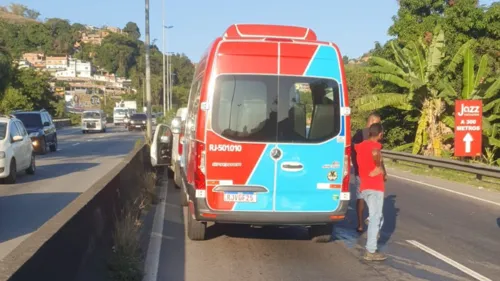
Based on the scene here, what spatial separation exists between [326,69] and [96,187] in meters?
3.23

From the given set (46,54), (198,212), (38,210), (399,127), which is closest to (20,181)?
(38,210)

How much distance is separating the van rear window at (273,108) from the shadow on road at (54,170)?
32.2ft

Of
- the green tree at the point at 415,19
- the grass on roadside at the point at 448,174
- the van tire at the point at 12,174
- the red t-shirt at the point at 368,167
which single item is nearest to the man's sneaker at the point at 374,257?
the red t-shirt at the point at 368,167

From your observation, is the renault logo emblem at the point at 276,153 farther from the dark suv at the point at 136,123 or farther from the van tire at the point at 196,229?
the dark suv at the point at 136,123

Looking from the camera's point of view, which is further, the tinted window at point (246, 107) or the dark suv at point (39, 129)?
the dark suv at point (39, 129)

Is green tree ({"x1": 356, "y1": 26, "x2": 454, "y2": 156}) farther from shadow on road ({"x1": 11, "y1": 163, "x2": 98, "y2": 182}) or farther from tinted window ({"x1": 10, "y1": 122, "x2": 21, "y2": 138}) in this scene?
tinted window ({"x1": 10, "y1": 122, "x2": 21, "y2": 138})

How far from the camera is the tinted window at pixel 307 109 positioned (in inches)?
316

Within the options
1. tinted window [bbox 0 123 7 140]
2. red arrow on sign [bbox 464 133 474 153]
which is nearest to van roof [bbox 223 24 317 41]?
tinted window [bbox 0 123 7 140]

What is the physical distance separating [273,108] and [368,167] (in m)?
1.46

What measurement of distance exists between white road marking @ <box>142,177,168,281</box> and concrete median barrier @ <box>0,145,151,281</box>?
0.58m

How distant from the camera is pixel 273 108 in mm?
8031

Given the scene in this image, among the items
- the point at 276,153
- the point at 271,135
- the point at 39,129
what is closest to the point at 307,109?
the point at 271,135

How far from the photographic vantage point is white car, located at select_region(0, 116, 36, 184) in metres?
15.0

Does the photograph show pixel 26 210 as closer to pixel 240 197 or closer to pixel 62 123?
pixel 240 197
